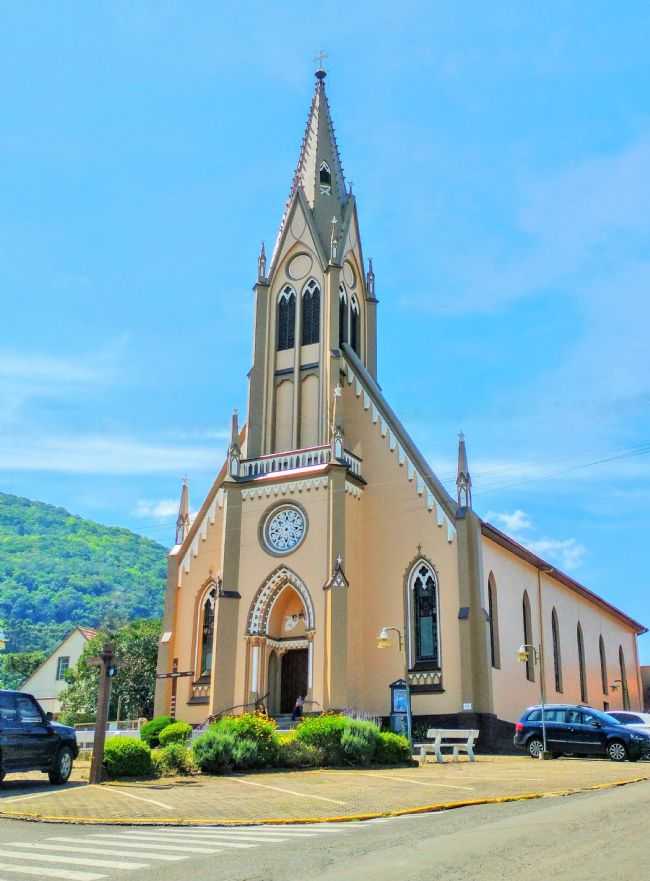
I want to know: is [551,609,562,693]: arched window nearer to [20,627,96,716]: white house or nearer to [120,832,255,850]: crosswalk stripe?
[120,832,255,850]: crosswalk stripe

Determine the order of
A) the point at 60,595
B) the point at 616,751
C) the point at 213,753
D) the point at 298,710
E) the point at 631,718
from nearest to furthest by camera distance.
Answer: the point at 213,753
the point at 616,751
the point at 631,718
the point at 298,710
the point at 60,595

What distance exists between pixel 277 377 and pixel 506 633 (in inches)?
569

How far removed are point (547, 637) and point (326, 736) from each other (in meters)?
21.8

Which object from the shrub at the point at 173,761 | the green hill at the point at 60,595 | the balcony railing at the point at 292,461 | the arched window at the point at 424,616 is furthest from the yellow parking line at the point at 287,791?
the green hill at the point at 60,595

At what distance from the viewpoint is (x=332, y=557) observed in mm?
33188

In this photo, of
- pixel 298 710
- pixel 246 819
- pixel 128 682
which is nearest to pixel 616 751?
pixel 298 710

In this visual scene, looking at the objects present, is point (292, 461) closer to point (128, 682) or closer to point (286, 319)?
point (286, 319)

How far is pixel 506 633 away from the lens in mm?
36188

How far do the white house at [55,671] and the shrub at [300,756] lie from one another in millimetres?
48871

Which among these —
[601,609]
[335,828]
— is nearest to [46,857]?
[335,828]

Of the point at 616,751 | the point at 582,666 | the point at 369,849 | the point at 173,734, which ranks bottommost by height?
the point at 369,849

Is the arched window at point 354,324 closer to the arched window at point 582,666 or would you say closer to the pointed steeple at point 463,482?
the pointed steeple at point 463,482

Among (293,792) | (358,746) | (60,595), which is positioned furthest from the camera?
(60,595)

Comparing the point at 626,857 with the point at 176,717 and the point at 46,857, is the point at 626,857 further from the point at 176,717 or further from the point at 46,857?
the point at 176,717
